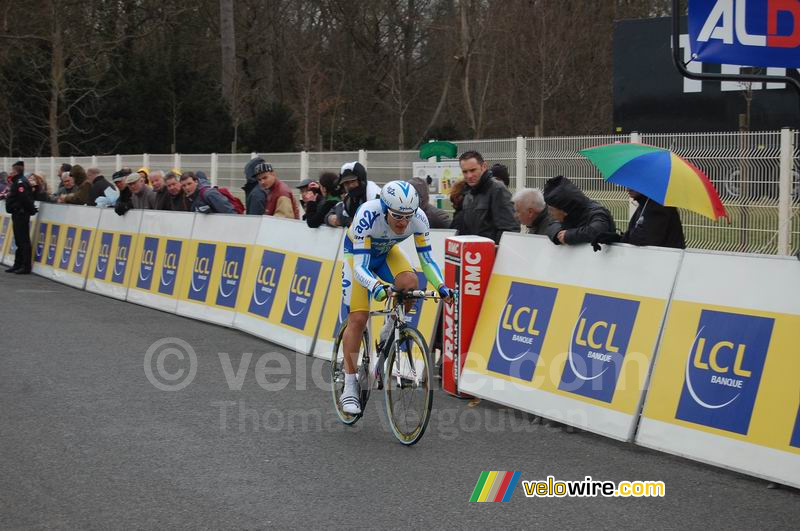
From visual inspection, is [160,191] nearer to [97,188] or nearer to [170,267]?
[170,267]

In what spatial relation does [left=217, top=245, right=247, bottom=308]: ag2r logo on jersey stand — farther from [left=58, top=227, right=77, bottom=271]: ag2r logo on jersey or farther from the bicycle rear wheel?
[left=58, top=227, right=77, bottom=271]: ag2r logo on jersey

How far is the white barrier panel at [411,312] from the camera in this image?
32.7 feet

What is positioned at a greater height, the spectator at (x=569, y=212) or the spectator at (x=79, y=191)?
A: the spectator at (x=79, y=191)

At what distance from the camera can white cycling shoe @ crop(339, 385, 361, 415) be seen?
7922 mm

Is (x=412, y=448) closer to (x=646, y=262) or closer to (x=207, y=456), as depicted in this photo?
(x=207, y=456)

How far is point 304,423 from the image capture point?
816cm

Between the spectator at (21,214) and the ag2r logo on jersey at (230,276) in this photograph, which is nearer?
the ag2r logo on jersey at (230,276)

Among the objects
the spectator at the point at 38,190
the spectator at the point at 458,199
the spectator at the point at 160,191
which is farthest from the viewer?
the spectator at the point at 38,190

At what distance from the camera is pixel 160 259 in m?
15.7

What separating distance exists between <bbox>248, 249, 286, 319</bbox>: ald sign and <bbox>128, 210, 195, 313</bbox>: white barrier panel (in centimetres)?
232

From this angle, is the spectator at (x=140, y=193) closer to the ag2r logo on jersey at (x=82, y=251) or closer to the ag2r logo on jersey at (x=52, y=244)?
the ag2r logo on jersey at (x=82, y=251)

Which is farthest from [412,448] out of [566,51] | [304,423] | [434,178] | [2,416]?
[566,51]

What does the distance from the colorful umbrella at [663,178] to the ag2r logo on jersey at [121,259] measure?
1019cm

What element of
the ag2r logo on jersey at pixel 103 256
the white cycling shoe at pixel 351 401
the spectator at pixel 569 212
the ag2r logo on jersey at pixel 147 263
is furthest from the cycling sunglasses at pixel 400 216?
the ag2r logo on jersey at pixel 103 256
